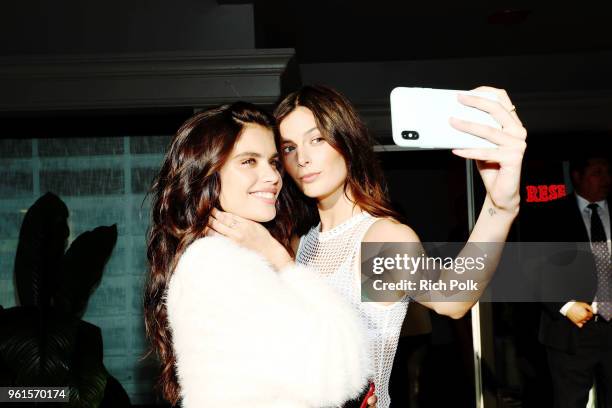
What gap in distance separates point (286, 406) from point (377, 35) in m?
2.74

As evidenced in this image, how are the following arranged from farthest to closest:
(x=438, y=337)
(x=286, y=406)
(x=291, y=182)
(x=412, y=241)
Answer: (x=438, y=337)
(x=291, y=182)
(x=412, y=241)
(x=286, y=406)

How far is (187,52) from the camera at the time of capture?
3.01 m

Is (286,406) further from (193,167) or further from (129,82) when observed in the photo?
(129,82)

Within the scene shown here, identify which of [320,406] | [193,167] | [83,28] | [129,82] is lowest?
[320,406]

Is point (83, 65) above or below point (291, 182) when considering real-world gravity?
above

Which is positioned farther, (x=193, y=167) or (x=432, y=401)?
(x=432, y=401)

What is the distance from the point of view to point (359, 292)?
144 cm

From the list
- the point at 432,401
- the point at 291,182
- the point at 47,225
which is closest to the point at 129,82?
the point at 47,225

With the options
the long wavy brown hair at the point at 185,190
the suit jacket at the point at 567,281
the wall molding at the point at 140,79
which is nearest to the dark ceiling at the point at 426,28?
the wall molding at the point at 140,79

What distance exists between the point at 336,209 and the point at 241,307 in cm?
50

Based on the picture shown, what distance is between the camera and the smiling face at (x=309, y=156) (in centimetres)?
151

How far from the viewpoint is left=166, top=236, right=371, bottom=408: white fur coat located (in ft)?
3.92

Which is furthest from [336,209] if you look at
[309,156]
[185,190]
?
[185,190]

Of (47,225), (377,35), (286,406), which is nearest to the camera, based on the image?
(286,406)
